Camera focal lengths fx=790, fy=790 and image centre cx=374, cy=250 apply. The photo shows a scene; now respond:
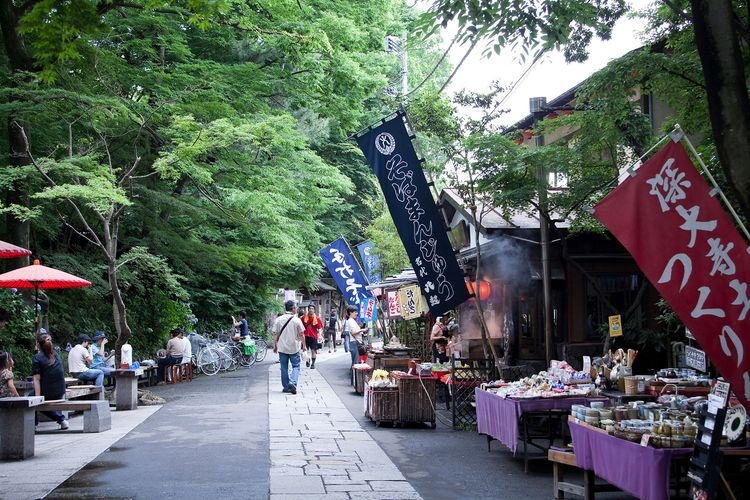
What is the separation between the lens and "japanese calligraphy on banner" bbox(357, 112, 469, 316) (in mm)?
12688

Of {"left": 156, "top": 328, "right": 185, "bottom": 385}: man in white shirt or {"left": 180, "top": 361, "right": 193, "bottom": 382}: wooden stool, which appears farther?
{"left": 180, "top": 361, "right": 193, "bottom": 382}: wooden stool

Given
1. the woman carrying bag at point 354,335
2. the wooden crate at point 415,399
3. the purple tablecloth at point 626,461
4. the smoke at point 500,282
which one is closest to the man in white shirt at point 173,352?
the woman carrying bag at point 354,335

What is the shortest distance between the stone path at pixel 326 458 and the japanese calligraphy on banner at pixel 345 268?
24.5 feet

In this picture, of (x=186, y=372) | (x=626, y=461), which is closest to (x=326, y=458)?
(x=626, y=461)

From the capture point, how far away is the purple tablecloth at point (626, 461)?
22.0 ft

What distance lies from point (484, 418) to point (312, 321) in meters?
15.3

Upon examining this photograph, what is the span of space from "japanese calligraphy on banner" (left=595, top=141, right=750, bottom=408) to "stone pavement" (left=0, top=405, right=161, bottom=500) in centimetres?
666

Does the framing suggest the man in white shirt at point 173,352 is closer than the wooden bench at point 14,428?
No

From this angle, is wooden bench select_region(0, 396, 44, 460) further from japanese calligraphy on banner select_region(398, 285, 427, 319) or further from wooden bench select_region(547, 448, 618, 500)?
japanese calligraphy on banner select_region(398, 285, 427, 319)

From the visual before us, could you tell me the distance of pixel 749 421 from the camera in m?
7.30

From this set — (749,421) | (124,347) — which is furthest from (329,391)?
(749,421)

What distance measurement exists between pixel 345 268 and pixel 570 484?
53.6ft

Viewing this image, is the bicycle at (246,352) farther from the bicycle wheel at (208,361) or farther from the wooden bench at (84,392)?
the wooden bench at (84,392)

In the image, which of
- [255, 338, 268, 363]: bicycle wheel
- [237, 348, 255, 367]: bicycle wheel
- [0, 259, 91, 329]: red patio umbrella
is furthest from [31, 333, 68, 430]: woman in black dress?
[255, 338, 268, 363]: bicycle wheel
